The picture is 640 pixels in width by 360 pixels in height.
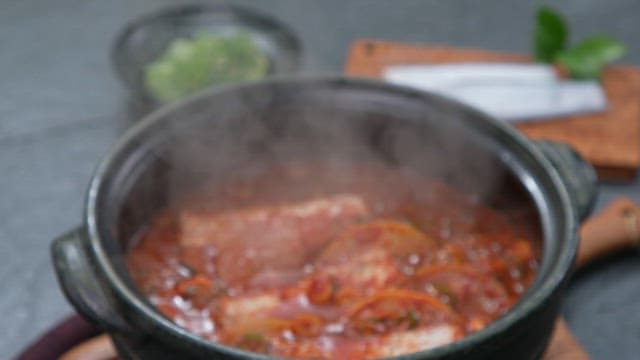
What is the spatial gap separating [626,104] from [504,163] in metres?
0.97

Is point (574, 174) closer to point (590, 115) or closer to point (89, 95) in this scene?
point (590, 115)

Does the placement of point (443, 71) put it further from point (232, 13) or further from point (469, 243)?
point (469, 243)

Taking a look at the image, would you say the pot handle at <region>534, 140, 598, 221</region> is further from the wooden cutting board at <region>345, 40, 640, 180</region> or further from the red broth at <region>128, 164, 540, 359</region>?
the wooden cutting board at <region>345, 40, 640, 180</region>

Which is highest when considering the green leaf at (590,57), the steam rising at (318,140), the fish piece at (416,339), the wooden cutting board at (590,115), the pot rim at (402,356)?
the pot rim at (402,356)

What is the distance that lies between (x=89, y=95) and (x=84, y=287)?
4.21 ft

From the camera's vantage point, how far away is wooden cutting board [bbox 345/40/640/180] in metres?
2.11

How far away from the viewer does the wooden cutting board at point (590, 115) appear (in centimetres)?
211

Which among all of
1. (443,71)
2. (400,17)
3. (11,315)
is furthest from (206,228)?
(400,17)

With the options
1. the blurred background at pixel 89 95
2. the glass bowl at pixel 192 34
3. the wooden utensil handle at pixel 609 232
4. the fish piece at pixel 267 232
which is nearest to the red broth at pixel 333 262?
the fish piece at pixel 267 232

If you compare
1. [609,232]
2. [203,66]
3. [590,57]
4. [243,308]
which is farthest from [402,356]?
[590,57]

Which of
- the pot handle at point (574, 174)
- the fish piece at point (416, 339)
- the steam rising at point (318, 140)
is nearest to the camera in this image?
the fish piece at point (416, 339)

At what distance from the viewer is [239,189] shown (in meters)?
1.62

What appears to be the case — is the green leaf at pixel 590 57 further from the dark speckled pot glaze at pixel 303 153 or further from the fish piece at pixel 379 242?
the fish piece at pixel 379 242

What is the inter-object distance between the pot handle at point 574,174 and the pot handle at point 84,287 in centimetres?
68
